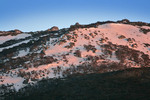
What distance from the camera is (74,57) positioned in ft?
104

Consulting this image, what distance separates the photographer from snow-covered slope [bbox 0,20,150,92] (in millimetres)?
25031

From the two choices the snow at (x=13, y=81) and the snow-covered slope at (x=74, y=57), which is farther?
the snow-covered slope at (x=74, y=57)

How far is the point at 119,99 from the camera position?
32.9ft

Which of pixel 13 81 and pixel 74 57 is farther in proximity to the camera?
pixel 74 57

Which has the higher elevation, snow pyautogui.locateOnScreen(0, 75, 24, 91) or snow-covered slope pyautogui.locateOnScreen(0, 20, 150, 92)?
snow-covered slope pyautogui.locateOnScreen(0, 20, 150, 92)

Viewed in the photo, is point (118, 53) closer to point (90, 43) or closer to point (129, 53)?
point (129, 53)

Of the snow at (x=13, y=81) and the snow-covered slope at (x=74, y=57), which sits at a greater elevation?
the snow-covered slope at (x=74, y=57)

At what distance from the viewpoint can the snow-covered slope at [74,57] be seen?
25.0 meters

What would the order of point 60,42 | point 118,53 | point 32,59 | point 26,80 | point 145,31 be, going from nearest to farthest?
point 26,80, point 32,59, point 118,53, point 60,42, point 145,31

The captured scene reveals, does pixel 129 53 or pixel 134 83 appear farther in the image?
pixel 129 53

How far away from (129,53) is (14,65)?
2594 cm

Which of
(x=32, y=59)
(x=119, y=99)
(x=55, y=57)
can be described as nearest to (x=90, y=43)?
(x=55, y=57)

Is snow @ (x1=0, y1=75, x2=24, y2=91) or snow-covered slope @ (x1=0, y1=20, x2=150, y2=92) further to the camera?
snow-covered slope @ (x1=0, y1=20, x2=150, y2=92)

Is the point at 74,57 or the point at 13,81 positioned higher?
the point at 74,57
